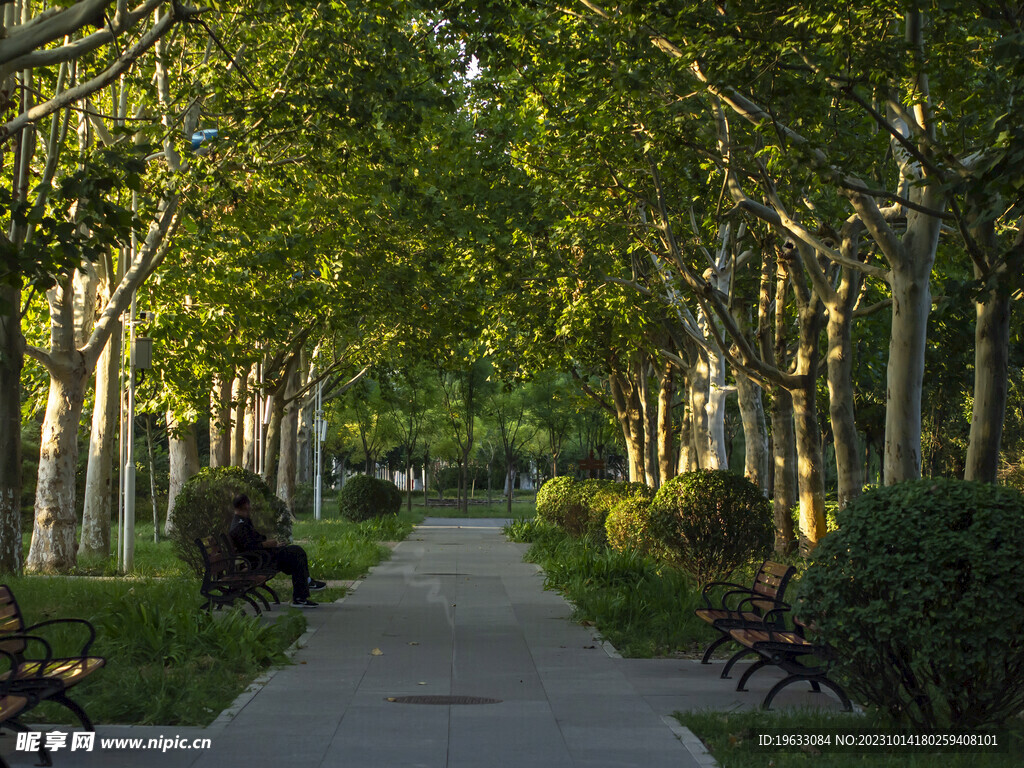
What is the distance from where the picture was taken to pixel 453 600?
15.4 metres

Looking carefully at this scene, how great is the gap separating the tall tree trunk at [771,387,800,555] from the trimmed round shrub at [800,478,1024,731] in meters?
12.4

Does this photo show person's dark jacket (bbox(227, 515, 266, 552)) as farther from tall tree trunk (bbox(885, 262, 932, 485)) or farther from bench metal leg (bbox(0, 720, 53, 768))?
bench metal leg (bbox(0, 720, 53, 768))

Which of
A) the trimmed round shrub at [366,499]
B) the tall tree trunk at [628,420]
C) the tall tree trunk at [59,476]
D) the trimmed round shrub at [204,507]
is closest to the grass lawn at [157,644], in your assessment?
the trimmed round shrub at [204,507]

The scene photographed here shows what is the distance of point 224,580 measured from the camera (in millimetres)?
12688

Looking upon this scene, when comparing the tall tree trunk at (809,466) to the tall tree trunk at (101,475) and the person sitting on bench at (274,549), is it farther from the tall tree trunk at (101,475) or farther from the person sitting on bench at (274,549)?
the tall tree trunk at (101,475)

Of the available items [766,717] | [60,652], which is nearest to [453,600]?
[60,652]

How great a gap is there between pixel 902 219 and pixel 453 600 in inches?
299

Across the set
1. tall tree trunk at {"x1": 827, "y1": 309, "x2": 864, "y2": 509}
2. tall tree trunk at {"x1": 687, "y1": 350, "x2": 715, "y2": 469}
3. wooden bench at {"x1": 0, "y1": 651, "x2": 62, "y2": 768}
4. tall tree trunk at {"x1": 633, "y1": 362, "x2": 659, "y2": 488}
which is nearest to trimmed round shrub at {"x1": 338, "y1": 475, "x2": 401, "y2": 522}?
tall tree trunk at {"x1": 633, "y1": 362, "x2": 659, "y2": 488}

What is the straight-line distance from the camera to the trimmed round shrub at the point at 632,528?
17.2 metres

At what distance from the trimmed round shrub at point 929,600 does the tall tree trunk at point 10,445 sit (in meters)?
11.5

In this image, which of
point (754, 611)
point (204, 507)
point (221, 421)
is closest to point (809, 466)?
point (754, 611)

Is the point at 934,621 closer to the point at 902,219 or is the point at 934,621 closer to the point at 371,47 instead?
the point at 902,219

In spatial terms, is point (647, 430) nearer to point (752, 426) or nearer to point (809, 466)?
point (752, 426)

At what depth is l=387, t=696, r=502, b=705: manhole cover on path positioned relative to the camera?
8.27m
